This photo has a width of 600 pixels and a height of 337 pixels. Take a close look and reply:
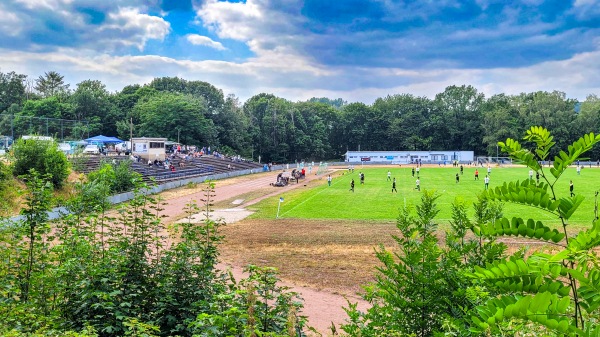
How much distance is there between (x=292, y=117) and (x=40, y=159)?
7691 cm

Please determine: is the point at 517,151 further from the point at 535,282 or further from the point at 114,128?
the point at 114,128

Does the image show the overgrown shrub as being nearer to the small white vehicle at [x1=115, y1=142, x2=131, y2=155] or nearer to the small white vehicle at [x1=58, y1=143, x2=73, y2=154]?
the small white vehicle at [x1=58, y1=143, x2=73, y2=154]

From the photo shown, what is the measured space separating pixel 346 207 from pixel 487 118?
86.7 metres

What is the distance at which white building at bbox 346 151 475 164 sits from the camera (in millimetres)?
105125

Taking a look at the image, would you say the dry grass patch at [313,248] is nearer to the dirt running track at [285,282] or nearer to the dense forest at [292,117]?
the dirt running track at [285,282]

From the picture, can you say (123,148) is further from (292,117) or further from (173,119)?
(292,117)

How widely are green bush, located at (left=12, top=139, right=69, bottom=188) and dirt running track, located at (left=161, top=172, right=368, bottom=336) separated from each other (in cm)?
950

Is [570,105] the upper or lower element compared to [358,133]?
upper

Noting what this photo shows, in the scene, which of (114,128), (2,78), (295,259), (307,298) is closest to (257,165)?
(114,128)

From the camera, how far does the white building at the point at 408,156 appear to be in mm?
105125

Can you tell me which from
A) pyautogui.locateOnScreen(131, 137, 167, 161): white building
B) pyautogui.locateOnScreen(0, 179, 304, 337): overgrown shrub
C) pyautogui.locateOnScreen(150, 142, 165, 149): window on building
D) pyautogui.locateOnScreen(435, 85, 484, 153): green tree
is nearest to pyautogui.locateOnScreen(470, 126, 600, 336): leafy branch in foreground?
pyautogui.locateOnScreen(0, 179, 304, 337): overgrown shrub

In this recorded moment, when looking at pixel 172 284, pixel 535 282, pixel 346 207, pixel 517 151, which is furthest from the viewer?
pixel 346 207

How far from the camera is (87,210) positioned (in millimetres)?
11039

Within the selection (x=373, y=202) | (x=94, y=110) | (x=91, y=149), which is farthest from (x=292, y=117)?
(x=373, y=202)
